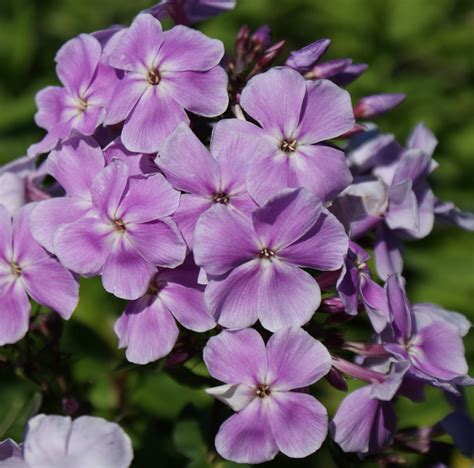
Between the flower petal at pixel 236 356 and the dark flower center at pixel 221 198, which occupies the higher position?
the dark flower center at pixel 221 198

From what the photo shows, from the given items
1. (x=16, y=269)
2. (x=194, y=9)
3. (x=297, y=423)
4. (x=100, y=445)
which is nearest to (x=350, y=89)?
(x=194, y=9)

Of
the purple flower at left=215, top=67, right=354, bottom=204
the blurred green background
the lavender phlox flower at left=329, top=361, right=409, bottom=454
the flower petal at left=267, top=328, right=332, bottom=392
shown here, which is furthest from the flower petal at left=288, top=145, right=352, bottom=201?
the blurred green background

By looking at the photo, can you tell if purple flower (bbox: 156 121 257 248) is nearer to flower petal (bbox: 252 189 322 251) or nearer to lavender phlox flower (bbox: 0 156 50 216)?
flower petal (bbox: 252 189 322 251)

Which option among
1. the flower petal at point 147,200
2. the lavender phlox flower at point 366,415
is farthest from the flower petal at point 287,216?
the lavender phlox flower at point 366,415

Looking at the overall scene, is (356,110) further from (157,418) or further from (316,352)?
(157,418)

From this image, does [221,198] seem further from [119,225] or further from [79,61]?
[79,61]

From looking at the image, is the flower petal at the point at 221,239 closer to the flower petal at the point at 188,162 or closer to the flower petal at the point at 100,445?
the flower petal at the point at 188,162

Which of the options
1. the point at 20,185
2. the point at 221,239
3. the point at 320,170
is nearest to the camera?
the point at 221,239
